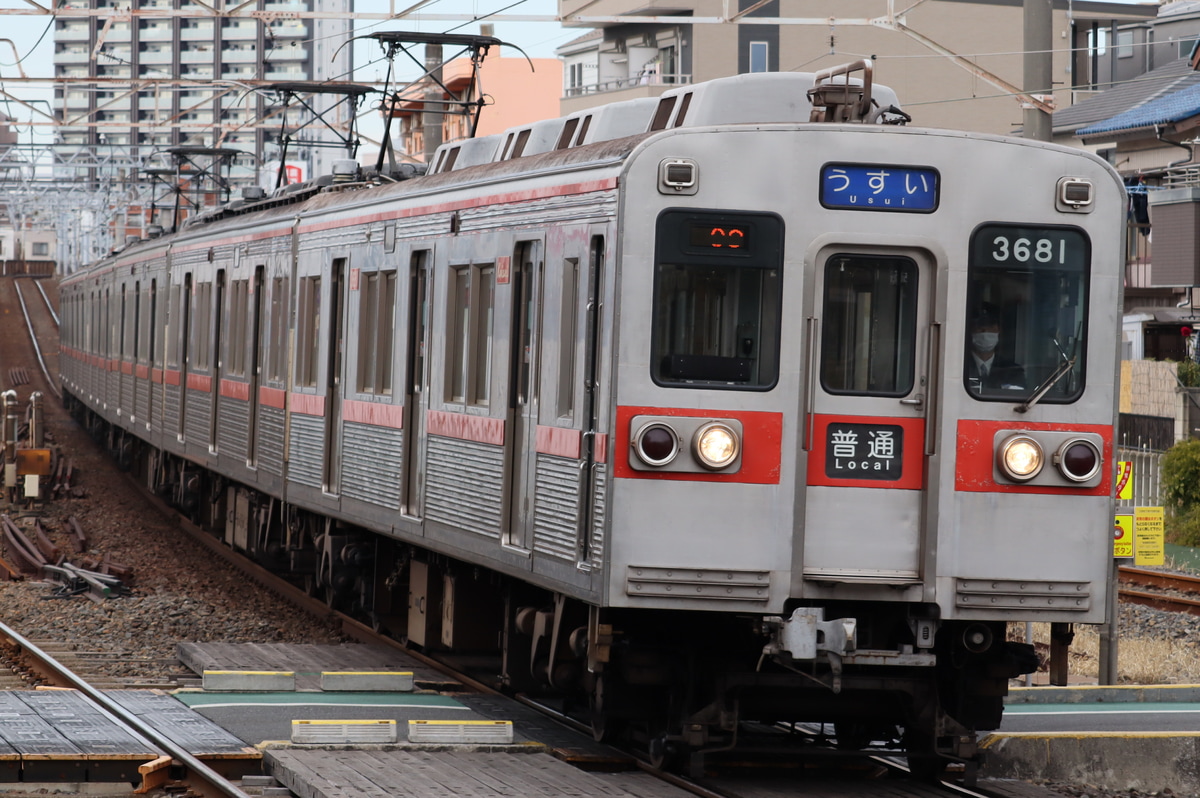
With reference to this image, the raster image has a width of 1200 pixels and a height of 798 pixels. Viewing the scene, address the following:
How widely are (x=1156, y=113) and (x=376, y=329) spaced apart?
80.8 feet

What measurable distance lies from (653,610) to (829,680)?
81 centimetres

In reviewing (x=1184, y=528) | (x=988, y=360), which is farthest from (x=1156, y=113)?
(x=988, y=360)

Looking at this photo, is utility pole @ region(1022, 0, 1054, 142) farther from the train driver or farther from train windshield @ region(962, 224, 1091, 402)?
the train driver

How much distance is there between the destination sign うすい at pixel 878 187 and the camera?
751 centimetres

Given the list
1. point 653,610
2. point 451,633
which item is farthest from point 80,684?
point 653,610

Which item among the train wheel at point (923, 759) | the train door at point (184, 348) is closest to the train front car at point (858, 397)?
the train wheel at point (923, 759)

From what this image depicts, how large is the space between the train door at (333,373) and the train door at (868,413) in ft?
17.7

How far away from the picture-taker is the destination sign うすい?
7508mm

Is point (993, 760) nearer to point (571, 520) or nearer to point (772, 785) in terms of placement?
point (772, 785)

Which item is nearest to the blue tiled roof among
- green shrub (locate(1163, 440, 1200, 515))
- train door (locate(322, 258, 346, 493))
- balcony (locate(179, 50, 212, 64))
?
green shrub (locate(1163, 440, 1200, 515))

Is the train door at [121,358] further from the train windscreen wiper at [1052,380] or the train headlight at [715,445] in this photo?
the train windscreen wiper at [1052,380]

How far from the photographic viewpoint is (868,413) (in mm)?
7508

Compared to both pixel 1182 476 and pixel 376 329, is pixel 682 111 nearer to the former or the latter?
pixel 376 329

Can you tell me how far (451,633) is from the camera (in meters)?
10.6
